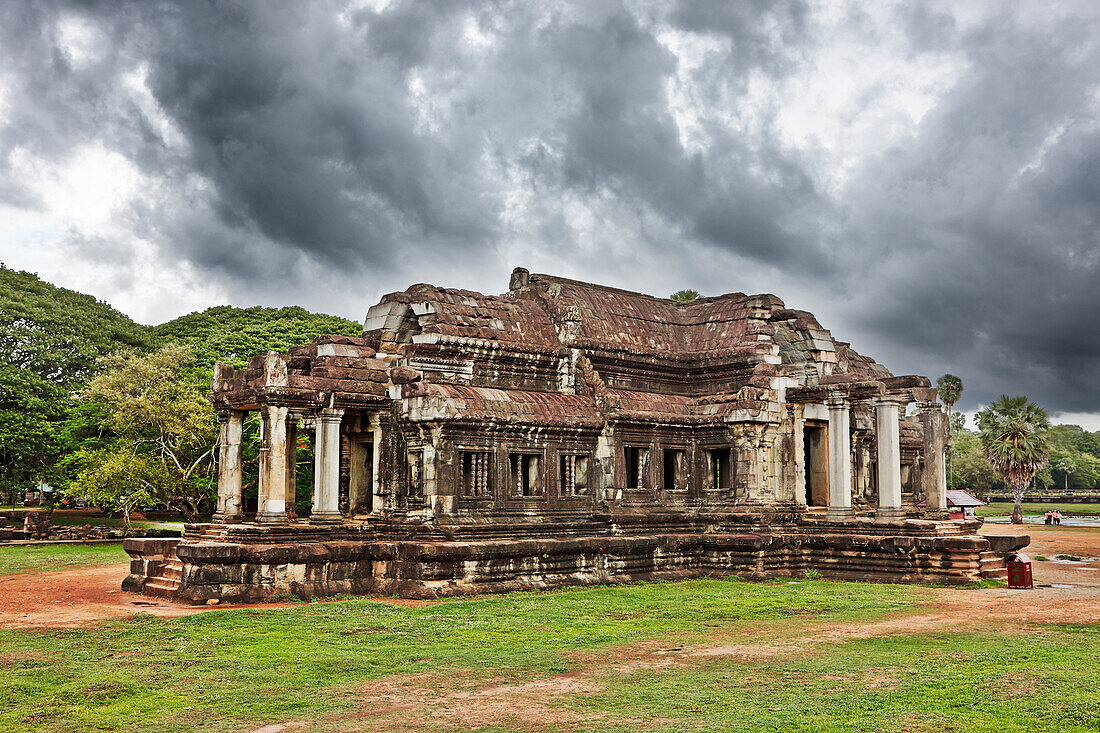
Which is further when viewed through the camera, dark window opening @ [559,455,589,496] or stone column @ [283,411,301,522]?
dark window opening @ [559,455,589,496]

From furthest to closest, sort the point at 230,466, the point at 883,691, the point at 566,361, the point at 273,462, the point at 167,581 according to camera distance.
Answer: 1. the point at 566,361
2. the point at 230,466
3. the point at 273,462
4. the point at 167,581
5. the point at 883,691

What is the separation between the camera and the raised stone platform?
54.7ft

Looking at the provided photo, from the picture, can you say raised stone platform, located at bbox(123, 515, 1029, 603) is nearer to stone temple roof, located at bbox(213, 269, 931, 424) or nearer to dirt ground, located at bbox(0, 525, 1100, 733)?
dirt ground, located at bbox(0, 525, 1100, 733)

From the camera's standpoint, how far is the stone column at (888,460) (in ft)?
71.3

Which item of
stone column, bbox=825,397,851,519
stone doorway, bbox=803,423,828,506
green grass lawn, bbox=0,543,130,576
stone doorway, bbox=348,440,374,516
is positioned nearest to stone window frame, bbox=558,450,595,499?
stone doorway, bbox=348,440,374,516

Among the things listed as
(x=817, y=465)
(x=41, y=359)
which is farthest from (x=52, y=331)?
(x=817, y=465)

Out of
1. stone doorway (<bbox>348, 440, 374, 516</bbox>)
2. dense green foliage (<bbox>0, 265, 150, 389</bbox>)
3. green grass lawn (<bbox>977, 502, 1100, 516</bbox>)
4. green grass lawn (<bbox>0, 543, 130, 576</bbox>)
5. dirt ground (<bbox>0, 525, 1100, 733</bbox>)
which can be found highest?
dense green foliage (<bbox>0, 265, 150, 389</bbox>)

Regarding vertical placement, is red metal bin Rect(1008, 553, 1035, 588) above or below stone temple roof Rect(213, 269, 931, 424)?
below

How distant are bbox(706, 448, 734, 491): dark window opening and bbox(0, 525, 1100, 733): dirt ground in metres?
5.24

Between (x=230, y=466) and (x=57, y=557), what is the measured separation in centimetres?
1249

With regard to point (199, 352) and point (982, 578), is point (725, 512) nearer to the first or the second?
point (982, 578)

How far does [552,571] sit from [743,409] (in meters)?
6.12

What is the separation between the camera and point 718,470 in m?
23.6

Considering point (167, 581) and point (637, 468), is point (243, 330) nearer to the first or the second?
point (637, 468)
